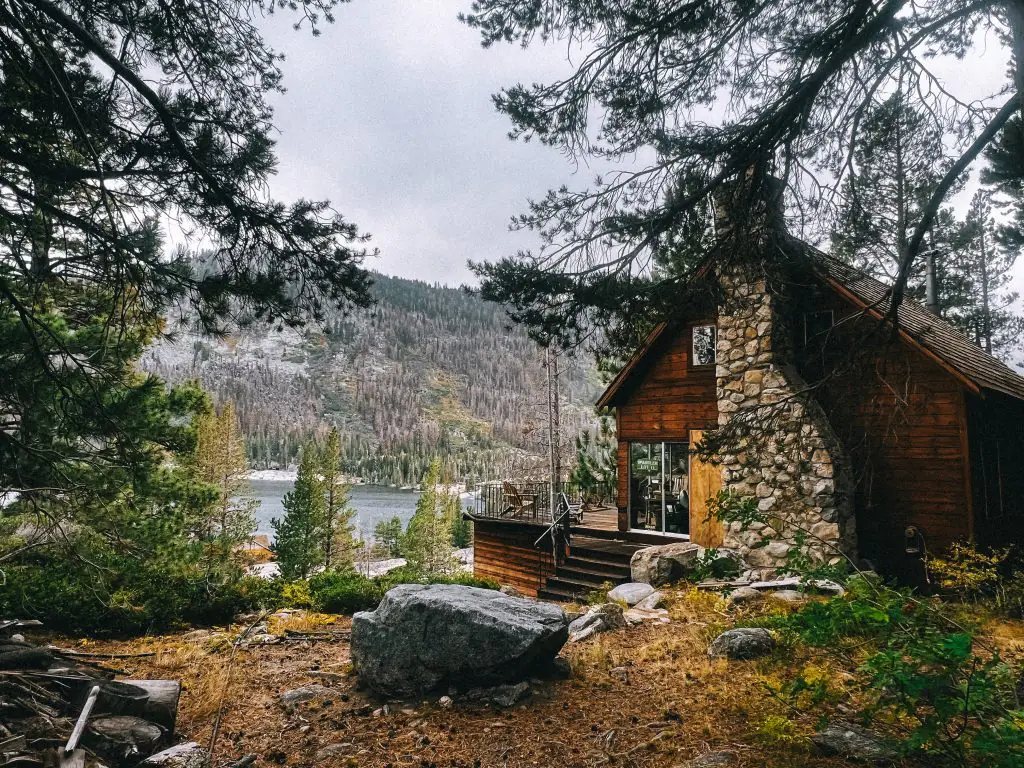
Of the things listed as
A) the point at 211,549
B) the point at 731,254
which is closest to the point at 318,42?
the point at 731,254

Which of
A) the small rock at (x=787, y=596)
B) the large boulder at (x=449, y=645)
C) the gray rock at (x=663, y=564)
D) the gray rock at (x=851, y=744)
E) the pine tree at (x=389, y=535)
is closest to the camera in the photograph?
the gray rock at (x=851, y=744)

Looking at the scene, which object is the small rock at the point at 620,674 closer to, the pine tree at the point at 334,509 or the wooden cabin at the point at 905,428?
the wooden cabin at the point at 905,428

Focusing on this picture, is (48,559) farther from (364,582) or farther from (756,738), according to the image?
(756,738)

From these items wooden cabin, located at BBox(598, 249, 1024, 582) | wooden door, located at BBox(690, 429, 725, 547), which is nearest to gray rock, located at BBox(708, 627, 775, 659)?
wooden cabin, located at BBox(598, 249, 1024, 582)

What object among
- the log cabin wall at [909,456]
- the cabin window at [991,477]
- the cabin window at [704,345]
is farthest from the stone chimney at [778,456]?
the cabin window at [991,477]

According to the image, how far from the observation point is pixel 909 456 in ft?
30.1

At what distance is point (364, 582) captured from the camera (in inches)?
377

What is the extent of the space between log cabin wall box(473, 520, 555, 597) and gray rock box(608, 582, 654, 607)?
512 centimetres

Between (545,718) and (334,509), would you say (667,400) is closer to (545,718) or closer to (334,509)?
(545,718)

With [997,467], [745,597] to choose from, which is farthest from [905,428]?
[745,597]

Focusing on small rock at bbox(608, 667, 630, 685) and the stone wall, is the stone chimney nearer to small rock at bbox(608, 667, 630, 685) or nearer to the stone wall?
the stone wall

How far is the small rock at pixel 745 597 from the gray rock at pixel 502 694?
12.8ft

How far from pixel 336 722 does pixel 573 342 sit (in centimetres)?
364

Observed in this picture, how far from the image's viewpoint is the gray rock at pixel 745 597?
7.08 meters
